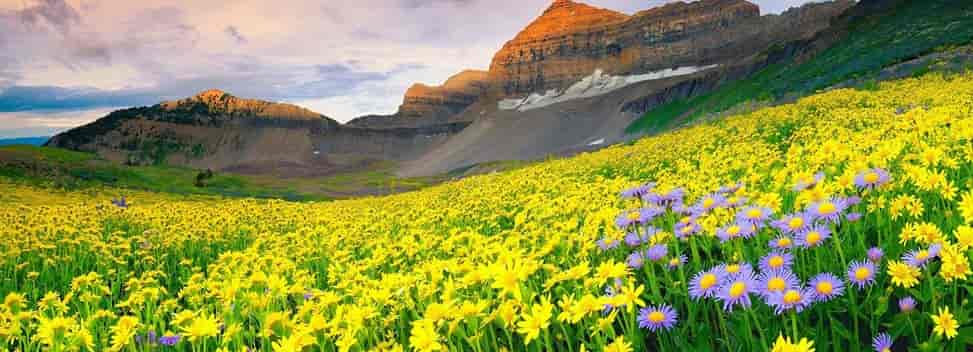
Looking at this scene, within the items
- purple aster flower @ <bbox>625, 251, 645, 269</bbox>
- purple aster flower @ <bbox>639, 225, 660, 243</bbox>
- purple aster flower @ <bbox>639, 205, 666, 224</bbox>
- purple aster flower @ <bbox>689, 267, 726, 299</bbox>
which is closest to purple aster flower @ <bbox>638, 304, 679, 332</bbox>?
purple aster flower @ <bbox>689, 267, 726, 299</bbox>

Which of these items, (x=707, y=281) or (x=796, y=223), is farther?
(x=796, y=223)

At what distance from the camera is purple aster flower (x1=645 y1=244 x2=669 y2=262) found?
3.24 meters

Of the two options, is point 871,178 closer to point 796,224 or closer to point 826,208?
point 826,208

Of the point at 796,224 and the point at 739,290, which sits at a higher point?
the point at 796,224

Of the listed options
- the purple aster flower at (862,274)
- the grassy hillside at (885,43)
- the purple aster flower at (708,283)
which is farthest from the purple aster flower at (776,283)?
the grassy hillside at (885,43)

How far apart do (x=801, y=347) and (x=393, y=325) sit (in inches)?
101

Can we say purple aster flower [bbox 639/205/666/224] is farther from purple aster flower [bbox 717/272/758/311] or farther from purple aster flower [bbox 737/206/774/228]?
purple aster flower [bbox 717/272/758/311]

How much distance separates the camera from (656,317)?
2.49 meters

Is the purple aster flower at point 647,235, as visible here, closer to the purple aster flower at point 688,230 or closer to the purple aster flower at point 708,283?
the purple aster flower at point 688,230

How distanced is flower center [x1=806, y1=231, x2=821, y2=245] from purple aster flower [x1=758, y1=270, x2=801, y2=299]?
387 millimetres

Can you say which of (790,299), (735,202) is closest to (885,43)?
(735,202)

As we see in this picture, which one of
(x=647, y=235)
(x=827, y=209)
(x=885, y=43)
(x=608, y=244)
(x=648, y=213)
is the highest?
(x=885, y=43)

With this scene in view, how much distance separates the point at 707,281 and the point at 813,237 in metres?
0.62

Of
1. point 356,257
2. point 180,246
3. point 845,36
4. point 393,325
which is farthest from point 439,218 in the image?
point 845,36
